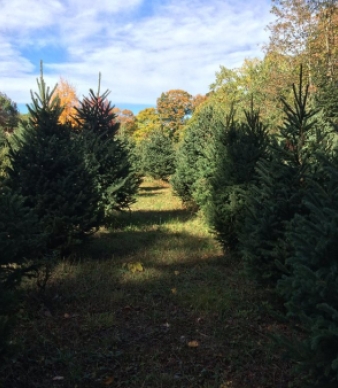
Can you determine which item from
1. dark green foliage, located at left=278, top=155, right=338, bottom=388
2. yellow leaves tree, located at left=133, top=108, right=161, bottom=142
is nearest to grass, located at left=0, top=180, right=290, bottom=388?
dark green foliage, located at left=278, top=155, right=338, bottom=388

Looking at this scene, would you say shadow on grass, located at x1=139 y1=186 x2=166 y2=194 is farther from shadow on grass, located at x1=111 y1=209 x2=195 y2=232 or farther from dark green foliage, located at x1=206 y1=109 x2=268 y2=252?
dark green foliage, located at x1=206 y1=109 x2=268 y2=252

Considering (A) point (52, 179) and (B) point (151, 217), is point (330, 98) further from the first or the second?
(A) point (52, 179)

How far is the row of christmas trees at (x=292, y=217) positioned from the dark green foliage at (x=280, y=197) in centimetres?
1

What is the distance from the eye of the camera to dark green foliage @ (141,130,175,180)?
25.0 metres

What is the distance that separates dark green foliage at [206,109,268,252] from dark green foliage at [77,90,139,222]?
3.49m

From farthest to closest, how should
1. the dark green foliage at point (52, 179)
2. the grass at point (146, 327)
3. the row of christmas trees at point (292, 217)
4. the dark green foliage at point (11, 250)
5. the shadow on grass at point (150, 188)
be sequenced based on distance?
the shadow on grass at point (150, 188)
the dark green foliage at point (52, 179)
the grass at point (146, 327)
the dark green foliage at point (11, 250)
the row of christmas trees at point (292, 217)

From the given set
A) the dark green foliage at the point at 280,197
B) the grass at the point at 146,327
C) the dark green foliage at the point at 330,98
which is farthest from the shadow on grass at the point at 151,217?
the dark green foliage at the point at 330,98

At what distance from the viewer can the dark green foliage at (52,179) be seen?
6.39 m

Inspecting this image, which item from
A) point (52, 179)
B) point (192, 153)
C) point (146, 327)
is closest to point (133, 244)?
point (52, 179)

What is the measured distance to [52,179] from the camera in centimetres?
655

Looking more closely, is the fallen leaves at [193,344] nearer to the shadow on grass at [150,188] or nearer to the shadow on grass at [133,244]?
the shadow on grass at [133,244]

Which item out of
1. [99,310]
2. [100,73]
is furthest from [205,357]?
A: [100,73]

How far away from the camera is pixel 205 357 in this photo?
382 centimetres

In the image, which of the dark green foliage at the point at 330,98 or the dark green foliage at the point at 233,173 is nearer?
the dark green foliage at the point at 233,173
